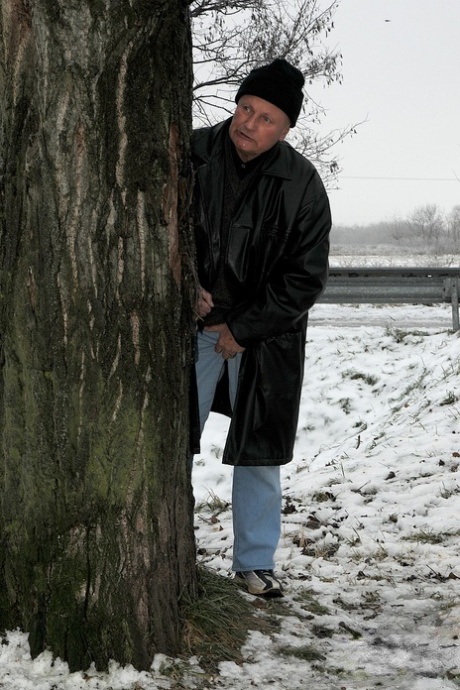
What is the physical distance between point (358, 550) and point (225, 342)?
4.98 ft

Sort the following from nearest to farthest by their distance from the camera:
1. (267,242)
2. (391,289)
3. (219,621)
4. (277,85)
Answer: (219,621) → (277,85) → (267,242) → (391,289)

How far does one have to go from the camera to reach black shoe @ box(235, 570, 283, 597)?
3811mm

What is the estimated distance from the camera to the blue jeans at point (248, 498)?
3.87 metres

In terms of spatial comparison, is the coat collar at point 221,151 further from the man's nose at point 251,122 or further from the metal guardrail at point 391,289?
the metal guardrail at point 391,289

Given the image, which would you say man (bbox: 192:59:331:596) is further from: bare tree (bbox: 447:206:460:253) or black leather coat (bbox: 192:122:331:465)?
bare tree (bbox: 447:206:460:253)

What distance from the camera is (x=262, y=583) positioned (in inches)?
150

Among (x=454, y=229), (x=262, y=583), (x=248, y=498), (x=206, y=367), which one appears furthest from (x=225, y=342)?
(x=454, y=229)

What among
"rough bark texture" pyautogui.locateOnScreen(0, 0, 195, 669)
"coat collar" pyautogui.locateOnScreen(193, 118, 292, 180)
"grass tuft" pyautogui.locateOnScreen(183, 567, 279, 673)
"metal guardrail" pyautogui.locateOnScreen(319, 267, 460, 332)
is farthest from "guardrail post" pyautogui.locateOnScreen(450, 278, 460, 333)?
"rough bark texture" pyautogui.locateOnScreen(0, 0, 195, 669)

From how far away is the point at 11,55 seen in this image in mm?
2898

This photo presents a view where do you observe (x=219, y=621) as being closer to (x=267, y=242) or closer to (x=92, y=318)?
(x=92, y=318)

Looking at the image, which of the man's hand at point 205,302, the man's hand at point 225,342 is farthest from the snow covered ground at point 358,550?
the man's hand at point 205,302

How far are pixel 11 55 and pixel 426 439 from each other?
449 cm

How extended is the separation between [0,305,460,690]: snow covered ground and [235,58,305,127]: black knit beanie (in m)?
2.10

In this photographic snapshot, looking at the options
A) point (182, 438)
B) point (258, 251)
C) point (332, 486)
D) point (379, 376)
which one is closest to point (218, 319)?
point (258, 251)
